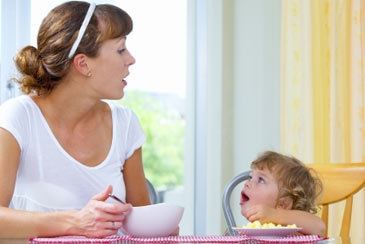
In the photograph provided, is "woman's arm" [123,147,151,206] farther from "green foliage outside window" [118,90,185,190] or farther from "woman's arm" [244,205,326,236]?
"green foliage outside window" [118,90,185,190]

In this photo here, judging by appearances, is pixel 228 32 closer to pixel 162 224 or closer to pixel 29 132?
pixel 29 132

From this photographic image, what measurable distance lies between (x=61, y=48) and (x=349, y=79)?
1484mm

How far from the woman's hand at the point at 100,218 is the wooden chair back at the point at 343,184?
740 millimetres

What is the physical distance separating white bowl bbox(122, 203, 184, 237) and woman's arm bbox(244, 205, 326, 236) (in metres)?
0.26

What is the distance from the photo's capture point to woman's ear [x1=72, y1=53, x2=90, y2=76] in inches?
57.8

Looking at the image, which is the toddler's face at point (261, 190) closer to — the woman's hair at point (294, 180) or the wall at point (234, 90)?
the woman's hair at point (294, 180)

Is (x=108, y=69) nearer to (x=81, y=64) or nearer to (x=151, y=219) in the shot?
(x=81, y=64)

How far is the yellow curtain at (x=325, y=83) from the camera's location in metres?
2.35

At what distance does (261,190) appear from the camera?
148 cm

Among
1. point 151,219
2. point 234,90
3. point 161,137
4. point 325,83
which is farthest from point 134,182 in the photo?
point 161,137

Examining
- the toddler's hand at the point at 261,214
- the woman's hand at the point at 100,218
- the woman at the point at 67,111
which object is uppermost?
the woman at the point at 67,111

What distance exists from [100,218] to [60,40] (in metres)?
0.59

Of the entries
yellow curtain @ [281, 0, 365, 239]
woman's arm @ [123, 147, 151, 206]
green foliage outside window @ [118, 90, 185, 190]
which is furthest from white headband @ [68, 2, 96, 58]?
green foliage outside window @ [118, 90, 185, 190]

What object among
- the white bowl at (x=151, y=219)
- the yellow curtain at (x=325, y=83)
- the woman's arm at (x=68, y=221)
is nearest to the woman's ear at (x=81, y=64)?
the woman's arm at (x=68, y=221)
